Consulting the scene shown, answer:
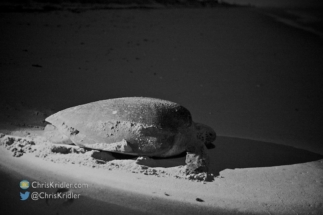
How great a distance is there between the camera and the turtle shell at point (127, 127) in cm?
230

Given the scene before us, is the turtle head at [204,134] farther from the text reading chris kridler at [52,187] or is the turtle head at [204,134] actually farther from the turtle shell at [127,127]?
the text reading chris kridler at [52,187]

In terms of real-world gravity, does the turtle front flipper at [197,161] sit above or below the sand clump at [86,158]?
above

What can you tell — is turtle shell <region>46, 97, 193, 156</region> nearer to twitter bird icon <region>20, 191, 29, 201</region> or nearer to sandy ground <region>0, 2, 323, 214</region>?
sandy ground <region>0, 2, 323, 214</region>

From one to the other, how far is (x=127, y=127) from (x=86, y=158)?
39cm

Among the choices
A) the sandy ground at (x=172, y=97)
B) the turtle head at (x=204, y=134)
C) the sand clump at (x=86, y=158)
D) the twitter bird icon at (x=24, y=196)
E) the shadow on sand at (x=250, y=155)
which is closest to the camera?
the twitter bird icon at (x=24, y=196)

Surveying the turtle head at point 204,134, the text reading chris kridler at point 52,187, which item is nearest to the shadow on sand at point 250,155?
the turtle head at point 204,134

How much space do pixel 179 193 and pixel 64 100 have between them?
217 cm

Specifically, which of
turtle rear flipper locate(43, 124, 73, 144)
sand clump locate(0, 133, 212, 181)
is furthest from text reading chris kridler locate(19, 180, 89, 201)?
turtle rear flipper locate(43, 124, 73, 144)

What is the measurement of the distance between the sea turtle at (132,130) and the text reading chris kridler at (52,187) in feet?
1.77

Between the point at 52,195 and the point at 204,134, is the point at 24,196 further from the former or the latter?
the point at 204,134

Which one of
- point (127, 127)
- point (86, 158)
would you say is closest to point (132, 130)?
point (127, 127)

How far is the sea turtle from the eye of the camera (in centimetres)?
230

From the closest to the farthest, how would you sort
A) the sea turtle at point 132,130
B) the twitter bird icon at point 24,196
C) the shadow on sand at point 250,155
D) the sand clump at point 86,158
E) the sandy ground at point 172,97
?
the twitter bird icon at point 24,196 < the sandy ground at point 172,97 < the sand clump at point 86,158 < the sea turtle at point 132,130 < the shadow on sand at point 250,155

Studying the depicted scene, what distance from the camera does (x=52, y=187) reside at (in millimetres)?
1723
